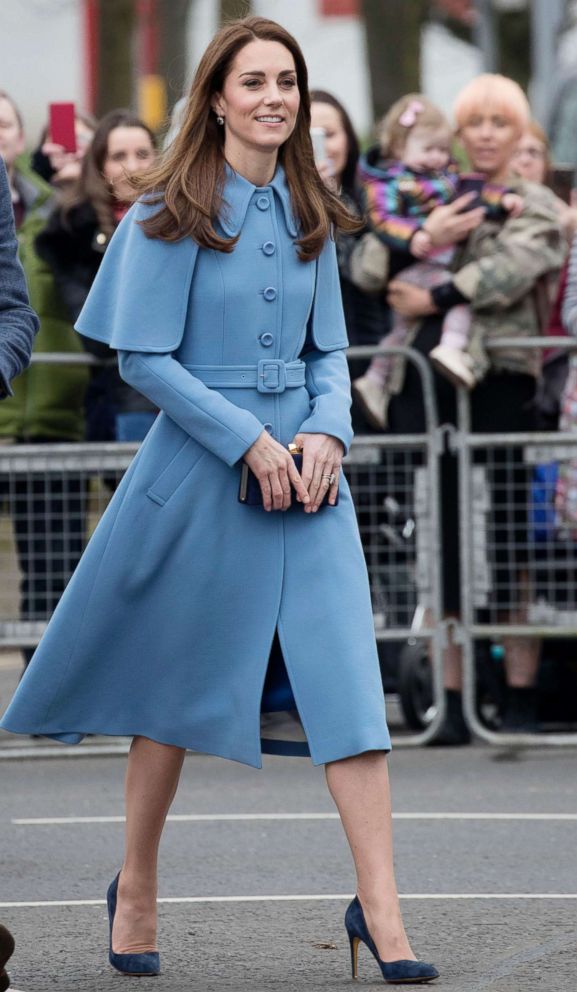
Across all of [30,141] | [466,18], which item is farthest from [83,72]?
[30,141]

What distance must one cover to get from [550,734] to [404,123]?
2631mm

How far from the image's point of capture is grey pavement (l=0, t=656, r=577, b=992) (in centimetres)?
496

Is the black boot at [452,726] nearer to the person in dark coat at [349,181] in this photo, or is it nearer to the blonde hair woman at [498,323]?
the blonde hair woman at [498,323]

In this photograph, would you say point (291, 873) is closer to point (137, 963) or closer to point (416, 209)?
point (137, 963)

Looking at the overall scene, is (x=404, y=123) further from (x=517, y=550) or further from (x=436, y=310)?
(x=517, y=550)

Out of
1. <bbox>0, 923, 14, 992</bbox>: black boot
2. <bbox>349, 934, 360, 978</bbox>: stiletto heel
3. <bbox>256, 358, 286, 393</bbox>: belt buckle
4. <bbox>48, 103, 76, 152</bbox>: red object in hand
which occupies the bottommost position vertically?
<bbox>349, 934, 360, 978</bbox>: stiletto heel

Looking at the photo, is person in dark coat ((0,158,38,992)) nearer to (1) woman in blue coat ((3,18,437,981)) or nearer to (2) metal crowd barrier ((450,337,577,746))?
(1) woman in blue coat ((3,18,437,981))

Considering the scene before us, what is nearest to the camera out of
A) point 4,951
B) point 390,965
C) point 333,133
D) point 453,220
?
point 4,951

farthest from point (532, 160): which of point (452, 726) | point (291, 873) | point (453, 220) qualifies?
point (291, 873)

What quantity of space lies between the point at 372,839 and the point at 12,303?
141 centimetres

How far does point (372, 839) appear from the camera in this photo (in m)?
4.61

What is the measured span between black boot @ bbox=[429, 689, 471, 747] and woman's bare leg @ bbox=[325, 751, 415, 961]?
406 centimetres

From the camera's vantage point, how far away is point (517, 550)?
28.4 ft

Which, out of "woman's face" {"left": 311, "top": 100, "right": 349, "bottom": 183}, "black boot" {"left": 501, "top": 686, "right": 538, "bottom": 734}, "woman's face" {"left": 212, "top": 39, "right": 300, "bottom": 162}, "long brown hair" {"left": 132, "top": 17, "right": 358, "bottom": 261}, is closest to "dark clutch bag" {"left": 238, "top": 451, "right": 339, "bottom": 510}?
"long brown hair" {"left": 132, "top": 17, "right": 358, "bottom": 261}
